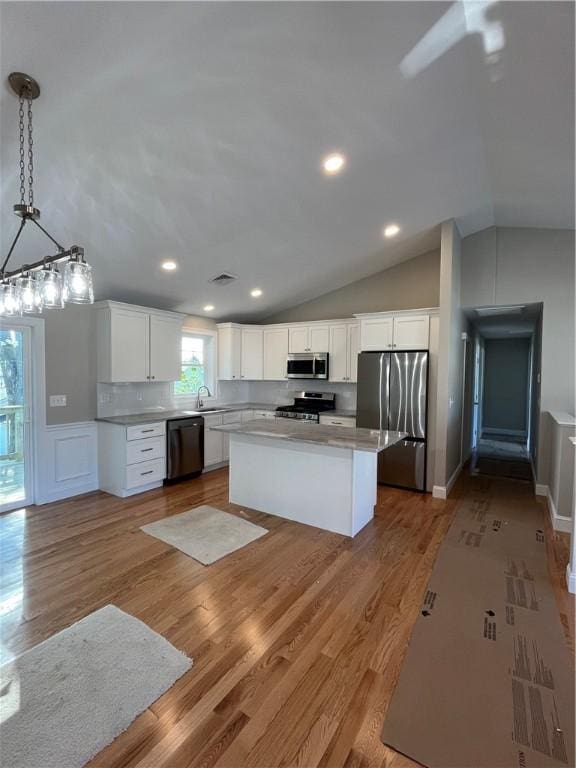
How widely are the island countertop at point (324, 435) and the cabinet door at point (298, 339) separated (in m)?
2.04

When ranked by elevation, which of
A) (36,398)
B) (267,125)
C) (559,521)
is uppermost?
(267,125)

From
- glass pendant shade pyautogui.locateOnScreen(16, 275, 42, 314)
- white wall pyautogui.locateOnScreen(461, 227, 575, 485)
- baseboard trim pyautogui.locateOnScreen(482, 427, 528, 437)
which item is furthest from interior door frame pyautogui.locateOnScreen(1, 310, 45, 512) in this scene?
baseboard trim pyautogui.locateOnScreen(482, 427, 528, 437)

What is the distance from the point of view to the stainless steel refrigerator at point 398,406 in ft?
14.5

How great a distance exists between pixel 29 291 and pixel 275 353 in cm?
441

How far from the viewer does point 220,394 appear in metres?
6.32

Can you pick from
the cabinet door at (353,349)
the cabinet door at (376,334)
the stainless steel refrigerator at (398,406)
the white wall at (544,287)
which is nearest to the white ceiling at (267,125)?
the white wall at (544,287)

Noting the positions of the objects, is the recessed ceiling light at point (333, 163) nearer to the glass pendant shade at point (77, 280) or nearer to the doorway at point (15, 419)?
the glass pendant shade at point (77, 280)

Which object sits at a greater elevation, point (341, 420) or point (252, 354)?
point (252, 354)

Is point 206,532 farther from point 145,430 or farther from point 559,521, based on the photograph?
point 559,521

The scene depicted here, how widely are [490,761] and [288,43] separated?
337 centimetres

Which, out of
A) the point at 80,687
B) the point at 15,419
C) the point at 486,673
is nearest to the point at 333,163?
the point at 486,673

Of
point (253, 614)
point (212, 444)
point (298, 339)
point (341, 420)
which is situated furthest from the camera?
point (298, 339)

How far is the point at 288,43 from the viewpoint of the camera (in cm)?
186

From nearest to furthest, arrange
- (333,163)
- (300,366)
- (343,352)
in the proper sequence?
(333,163) < (343,352) < (300,366)
